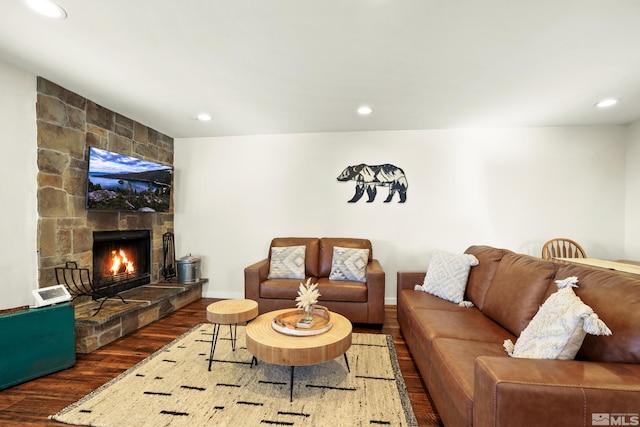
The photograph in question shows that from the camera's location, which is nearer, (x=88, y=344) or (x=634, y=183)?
(x=88, y=344)

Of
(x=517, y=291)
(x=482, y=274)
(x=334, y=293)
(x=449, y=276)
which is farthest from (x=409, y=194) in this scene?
(x=517, y=291)

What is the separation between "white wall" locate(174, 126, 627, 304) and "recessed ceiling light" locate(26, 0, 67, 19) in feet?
8.39

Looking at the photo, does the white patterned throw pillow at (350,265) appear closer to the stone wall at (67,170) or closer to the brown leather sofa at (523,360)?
the brown leather sofa at (523,360)

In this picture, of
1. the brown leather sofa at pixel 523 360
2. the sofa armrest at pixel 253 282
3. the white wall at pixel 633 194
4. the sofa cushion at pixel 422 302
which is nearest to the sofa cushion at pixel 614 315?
the brown leather sofa at pixel 523 360

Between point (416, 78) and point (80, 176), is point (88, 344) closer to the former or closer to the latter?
point (80, 176)

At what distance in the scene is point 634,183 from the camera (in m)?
3.47

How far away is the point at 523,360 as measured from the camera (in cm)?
115

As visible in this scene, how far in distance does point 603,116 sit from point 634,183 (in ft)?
3.19

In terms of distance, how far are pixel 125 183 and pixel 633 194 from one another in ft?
20.2

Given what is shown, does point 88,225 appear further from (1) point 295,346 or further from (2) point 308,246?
(1) point 295,346

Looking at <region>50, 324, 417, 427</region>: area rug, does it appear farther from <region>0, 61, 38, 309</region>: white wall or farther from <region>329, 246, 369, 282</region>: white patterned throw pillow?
<region>0, 61, 38, 309</region>: white wall

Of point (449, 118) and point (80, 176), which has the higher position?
point (449, 118)

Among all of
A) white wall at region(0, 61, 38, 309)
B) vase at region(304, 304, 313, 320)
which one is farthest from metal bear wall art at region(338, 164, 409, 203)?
white wall at region(0, 61, 38, 309)

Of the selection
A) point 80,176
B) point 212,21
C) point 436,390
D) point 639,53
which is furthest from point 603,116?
point 80,176
